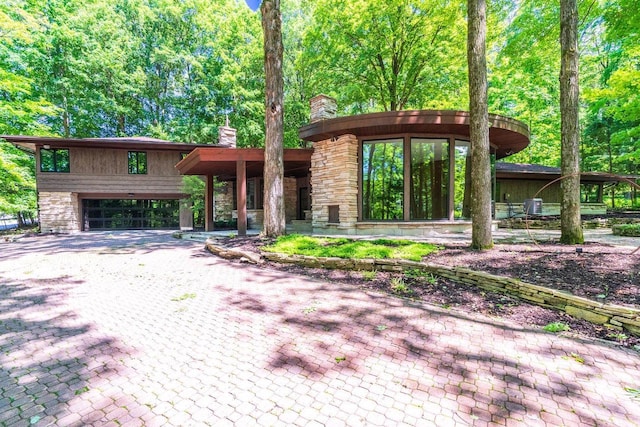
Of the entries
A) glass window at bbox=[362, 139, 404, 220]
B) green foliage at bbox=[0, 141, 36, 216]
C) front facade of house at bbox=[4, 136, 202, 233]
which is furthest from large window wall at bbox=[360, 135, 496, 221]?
green foliage at bbox=[0, 141, 36, 216]

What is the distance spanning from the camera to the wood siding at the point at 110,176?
15445 millimetres

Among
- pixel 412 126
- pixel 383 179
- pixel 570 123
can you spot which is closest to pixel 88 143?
pixel 383 179

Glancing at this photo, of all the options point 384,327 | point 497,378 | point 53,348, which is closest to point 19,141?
point 53,348

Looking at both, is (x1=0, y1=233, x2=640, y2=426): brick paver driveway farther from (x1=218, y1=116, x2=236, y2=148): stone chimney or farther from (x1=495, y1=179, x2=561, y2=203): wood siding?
(x1=495, y1=179, x2=561, y2=203): wood siding

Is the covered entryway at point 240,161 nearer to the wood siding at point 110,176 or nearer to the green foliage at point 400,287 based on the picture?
the wood siding at point 110,176

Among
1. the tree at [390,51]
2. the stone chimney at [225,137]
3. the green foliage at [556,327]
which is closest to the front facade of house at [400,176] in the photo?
the green foliage at [556,327]

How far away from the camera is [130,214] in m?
17.8

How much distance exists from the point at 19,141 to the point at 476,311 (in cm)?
1947

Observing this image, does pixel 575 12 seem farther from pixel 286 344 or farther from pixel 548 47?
pixel 286 344

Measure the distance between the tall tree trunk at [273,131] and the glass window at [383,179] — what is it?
100 inches

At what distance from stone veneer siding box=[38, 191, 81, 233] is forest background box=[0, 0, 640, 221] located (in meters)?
0.97

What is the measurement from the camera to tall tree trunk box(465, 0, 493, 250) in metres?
5.74

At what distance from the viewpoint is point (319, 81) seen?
661 inches

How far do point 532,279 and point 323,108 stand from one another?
7.66 metres
